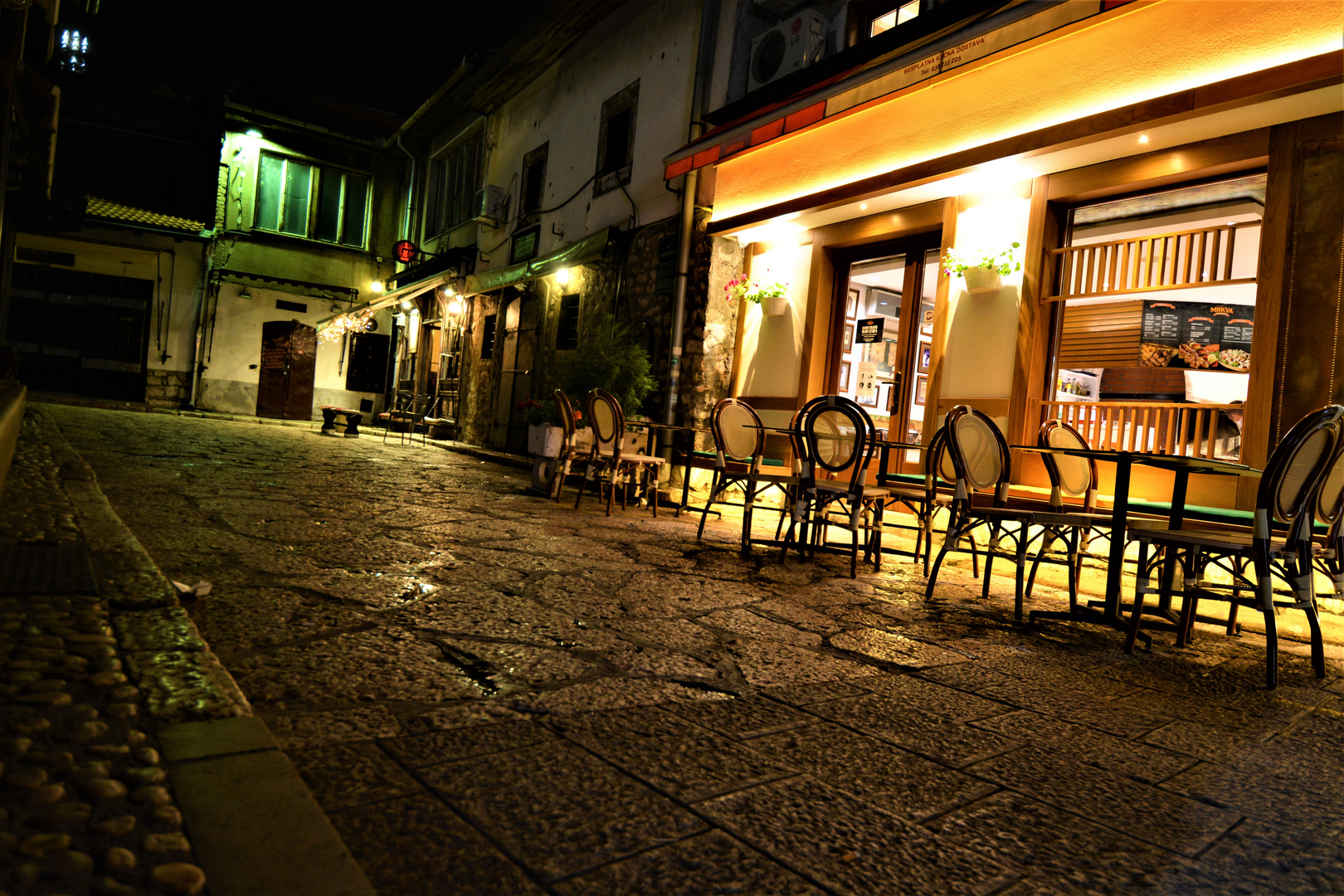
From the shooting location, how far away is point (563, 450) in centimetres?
745

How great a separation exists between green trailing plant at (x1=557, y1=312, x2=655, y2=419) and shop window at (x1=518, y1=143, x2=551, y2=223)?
580 cm

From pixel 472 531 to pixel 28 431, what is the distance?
612cm

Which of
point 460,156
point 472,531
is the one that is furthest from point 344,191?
point 472,531

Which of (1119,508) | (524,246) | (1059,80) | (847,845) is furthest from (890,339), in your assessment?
(847,845)

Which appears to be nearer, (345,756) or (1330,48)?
(345,756)

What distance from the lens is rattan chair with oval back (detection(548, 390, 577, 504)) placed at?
23.6 ft

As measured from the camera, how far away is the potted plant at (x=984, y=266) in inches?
266

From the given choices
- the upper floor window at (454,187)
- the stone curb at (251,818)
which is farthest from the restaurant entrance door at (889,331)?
the upper floor window at (454,187)

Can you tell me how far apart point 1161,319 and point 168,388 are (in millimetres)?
19034

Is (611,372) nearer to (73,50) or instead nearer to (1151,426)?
(1151,426)

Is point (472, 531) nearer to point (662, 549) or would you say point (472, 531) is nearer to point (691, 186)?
point (662, 549)

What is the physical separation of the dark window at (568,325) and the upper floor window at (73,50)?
13189mm

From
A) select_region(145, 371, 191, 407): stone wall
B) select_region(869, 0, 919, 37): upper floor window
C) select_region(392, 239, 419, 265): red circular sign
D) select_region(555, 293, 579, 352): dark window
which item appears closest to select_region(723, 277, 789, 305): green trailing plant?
select_region(869, 0, 919, 37): upper floor window

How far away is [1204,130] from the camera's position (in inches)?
219
